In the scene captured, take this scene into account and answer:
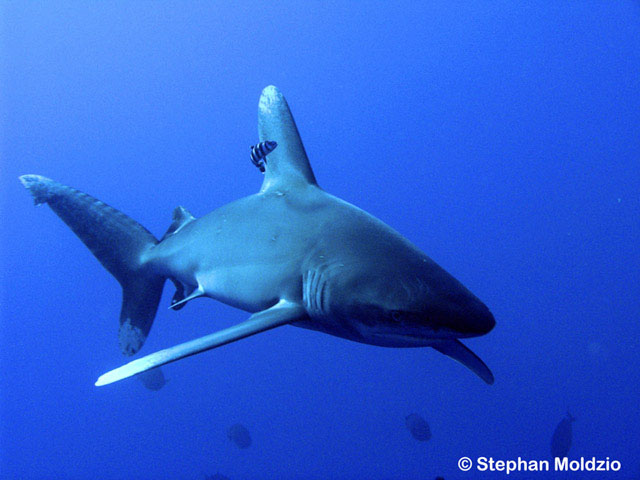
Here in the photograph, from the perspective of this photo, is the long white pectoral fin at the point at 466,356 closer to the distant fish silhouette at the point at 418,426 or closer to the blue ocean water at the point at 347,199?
the distant fish silhouette at the point at 418,426

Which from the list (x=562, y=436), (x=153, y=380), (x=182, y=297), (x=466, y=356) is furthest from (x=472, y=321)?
(x=153, y=380)

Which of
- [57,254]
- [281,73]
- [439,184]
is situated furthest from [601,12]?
[57,254]

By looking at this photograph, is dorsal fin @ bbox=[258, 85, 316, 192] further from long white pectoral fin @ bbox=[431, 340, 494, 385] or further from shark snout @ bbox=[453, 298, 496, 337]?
shark snout @ bbox=[453, 298, 496, 337]

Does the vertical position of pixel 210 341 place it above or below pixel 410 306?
below

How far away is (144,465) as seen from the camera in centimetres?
1716

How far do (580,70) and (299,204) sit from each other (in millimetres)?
31936

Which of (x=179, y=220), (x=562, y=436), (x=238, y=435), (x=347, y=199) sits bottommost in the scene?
(x=238, y=435)

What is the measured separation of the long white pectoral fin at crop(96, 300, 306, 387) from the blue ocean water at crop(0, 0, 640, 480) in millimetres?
12677

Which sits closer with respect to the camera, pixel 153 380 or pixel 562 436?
pixel 562 436

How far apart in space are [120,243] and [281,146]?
64.9 inches

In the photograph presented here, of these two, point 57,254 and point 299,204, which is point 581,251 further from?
point 57,254

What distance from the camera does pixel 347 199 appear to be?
24.6 m

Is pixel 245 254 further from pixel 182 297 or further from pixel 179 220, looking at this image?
pixel 179 220

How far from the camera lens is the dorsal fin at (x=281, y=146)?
3.16m
